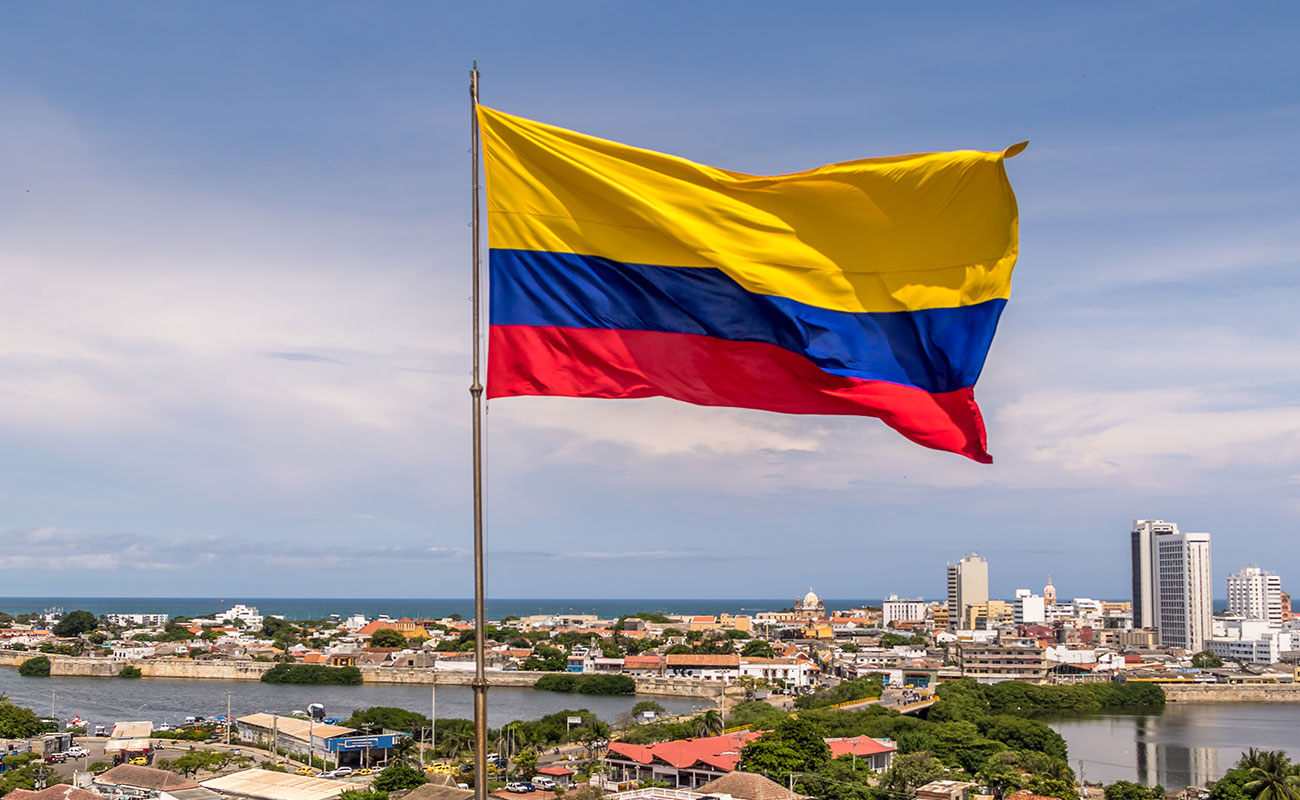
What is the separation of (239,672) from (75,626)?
18.9 meters

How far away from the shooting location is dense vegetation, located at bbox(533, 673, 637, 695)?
41.0 m

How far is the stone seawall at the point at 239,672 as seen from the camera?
4384 centimetres

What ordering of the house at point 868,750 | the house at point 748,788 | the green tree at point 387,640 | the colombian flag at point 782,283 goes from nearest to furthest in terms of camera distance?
the colombian flag at point 782,283 < the house at point 748,788 < the house at point 868,750 < the green tree at point 387,640

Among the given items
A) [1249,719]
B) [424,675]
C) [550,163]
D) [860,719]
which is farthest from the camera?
[424,675]

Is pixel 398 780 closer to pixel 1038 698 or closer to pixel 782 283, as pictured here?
pixel 782 283

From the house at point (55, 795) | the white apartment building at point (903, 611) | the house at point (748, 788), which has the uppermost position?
the house at point (55, 795)

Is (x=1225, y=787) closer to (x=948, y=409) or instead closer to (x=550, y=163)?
(x=948, y=409)

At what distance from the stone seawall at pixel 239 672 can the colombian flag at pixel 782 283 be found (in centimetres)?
3978

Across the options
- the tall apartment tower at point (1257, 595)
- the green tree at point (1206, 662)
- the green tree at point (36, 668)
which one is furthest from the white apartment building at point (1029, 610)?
the green tree at point (36, 668)

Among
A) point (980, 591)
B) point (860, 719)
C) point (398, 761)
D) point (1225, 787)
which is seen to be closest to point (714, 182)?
point (1225, 787)

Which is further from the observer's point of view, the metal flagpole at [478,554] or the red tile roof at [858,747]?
the red tile roof at [858,747]

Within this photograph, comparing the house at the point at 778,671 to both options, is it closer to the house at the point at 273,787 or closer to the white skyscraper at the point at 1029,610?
the house at the point at 273,787

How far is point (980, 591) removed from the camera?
7812 cm

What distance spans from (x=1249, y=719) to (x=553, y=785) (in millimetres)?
26021
